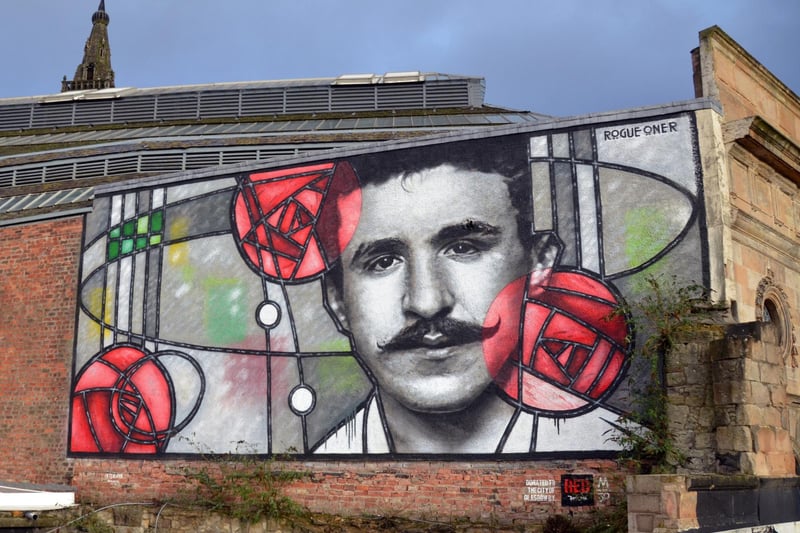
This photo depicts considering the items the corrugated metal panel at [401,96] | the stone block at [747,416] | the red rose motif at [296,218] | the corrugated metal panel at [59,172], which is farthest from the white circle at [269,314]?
the corrugated metal panel at [401,96]

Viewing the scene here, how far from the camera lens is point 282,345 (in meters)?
14.5

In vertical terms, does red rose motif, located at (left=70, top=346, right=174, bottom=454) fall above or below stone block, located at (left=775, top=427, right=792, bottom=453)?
above

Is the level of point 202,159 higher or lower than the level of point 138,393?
higher

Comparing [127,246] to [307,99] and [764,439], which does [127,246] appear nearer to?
[764,439]

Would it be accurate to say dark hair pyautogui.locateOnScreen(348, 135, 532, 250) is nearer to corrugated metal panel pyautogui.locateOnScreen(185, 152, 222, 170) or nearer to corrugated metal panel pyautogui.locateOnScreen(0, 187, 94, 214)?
corrugated metal panel pyautogui.locateOnScreen(0, 187, 94, 214)

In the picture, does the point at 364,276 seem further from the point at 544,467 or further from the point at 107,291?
the point at 107,291

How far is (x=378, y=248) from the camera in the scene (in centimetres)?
1412

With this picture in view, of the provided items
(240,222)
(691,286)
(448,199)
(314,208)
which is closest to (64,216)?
(240,222)

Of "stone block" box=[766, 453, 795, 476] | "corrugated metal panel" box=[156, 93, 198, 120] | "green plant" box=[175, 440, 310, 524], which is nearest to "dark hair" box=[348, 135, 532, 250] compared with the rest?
"stone block" box=[766, 453, 795, 476]

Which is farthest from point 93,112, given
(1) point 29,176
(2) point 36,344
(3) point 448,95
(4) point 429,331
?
(4) point 429,331

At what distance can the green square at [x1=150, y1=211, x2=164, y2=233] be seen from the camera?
52.9ft

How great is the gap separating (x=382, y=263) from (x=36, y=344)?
23.6 ft

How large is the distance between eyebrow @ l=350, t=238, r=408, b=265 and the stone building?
0.38 metres

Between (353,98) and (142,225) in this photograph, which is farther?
(353,98)
